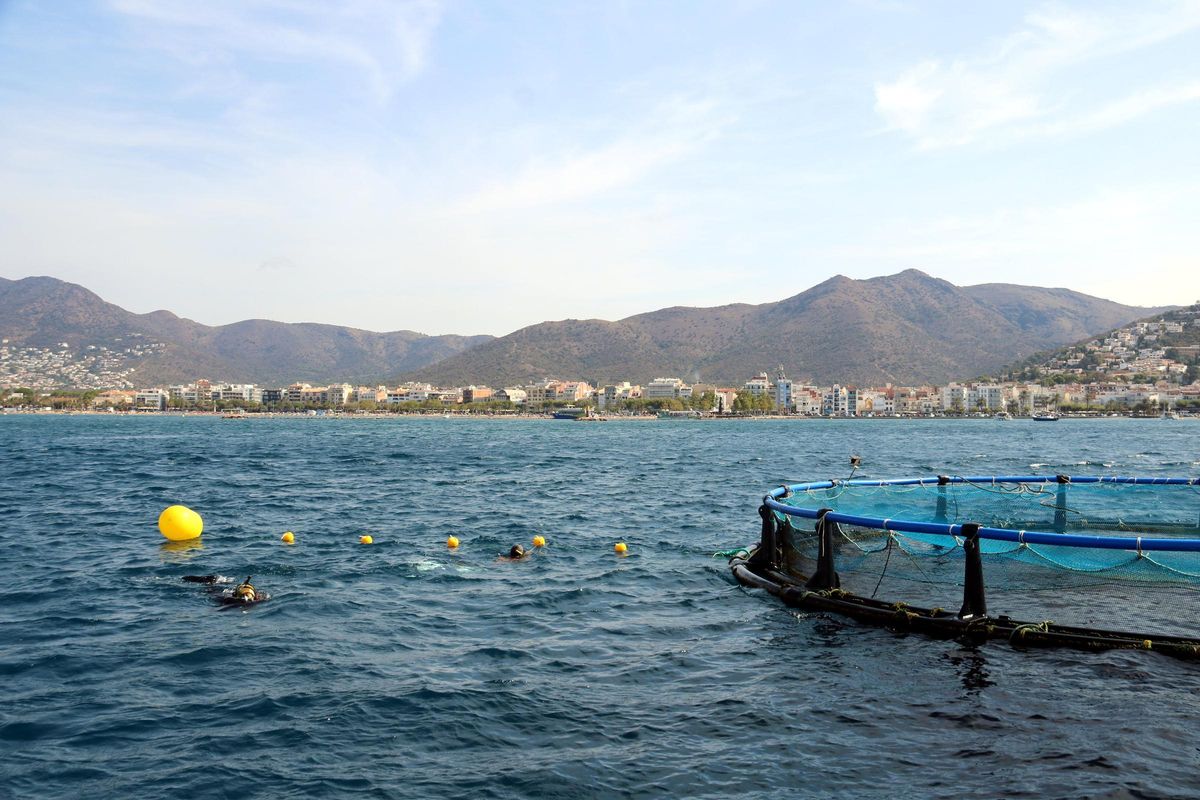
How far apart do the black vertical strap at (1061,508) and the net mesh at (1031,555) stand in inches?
1.2

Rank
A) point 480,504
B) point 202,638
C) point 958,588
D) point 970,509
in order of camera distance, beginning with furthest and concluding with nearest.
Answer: point 480,504, point 970,509, point 958,588, point 202,638

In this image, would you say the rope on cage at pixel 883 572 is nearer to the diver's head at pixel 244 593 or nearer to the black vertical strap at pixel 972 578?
the black vertical strap at pixel 972 578

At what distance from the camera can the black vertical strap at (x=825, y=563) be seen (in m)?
17.7

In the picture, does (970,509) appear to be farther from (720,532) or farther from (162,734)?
(162,734)

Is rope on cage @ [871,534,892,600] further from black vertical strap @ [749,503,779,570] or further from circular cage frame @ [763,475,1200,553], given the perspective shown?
black vertical strap @ [749,503,779,570]

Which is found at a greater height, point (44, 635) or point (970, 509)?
point (970, 509)

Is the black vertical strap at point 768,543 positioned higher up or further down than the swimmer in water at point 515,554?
higher up

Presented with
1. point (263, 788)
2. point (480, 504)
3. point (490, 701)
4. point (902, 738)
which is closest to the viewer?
point (263, 788)

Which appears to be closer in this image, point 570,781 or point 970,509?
point 570,781

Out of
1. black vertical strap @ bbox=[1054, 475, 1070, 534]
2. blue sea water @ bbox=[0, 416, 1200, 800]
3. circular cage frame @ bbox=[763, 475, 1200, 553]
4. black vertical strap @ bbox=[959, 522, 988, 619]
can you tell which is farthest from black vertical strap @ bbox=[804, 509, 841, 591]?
black vertical strap @ bbox=[1054, 475, 1070, 534]

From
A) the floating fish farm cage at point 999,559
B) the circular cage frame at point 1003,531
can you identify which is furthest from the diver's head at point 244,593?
the circular cage frame at point 1003,531

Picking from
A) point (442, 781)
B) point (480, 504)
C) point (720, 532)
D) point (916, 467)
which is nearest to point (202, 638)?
point (442, 781)

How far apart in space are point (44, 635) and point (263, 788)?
30.7 feet

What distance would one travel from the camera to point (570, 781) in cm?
1025
